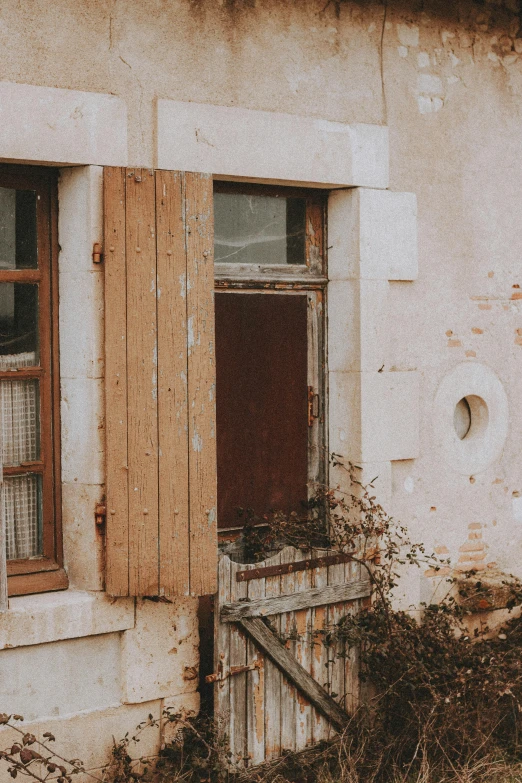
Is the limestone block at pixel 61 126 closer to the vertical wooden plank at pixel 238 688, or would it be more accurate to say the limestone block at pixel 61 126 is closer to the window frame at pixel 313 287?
the window frame at pixel 313 287

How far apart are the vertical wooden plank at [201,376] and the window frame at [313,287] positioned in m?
0.60

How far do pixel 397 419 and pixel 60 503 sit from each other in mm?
1913

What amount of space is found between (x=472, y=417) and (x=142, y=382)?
90.9 inches

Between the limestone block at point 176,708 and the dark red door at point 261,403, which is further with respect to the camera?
the dark red door at point 261,403

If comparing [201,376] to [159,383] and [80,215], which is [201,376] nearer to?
[159,383]

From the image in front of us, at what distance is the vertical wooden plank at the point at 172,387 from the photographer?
14.3 ft

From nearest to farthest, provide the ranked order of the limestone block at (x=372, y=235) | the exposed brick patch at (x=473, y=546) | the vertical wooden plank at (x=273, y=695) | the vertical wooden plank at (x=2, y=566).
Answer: the vertical wooden plank at (x=2, y=566) → the vertical wooden plank at (x=273, y=695) → the limestone block at (x=372, y=235) → the exposed brick patch at (x=473, y=546)

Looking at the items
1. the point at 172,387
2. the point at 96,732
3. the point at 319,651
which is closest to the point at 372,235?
the point at 172,387

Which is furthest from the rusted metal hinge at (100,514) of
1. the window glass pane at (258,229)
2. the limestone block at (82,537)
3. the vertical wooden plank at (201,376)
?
the window glass pane at (258,229)

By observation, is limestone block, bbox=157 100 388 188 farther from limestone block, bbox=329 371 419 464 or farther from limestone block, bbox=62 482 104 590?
limestone block, bbox=62 482 104 590

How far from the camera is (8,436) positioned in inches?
172

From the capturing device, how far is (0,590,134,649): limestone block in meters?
4.16

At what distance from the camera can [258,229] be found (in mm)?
5066

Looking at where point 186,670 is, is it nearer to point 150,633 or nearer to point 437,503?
point 150,633
